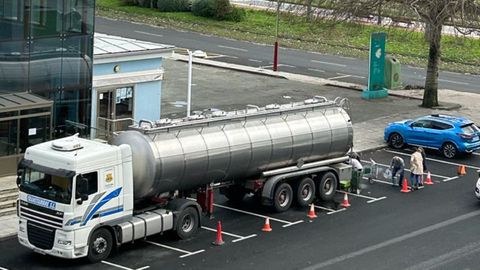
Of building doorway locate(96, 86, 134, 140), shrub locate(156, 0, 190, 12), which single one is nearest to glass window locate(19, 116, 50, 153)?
building doorway locate(96, 86, 134, 140)

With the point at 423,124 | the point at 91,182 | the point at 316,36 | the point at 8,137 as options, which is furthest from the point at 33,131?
the point at 316,36

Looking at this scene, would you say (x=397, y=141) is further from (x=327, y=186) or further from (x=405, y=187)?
(x=327, y=186)

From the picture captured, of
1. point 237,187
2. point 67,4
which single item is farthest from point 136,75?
point 237,187

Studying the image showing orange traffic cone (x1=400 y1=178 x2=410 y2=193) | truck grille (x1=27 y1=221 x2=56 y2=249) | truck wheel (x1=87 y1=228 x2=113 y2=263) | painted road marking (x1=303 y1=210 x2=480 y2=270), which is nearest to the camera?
truck grille (x1=27 y1=221 x2=56 y2=249)

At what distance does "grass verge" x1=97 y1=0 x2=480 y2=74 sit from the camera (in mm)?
60875

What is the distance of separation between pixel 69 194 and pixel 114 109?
11785mm

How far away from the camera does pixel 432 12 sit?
140 feet

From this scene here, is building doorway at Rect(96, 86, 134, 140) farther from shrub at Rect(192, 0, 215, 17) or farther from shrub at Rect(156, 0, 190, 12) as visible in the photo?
shrub at Rect(156, 0, 190, 12)

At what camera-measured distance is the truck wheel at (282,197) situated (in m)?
29.1

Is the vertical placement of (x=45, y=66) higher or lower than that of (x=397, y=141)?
higher

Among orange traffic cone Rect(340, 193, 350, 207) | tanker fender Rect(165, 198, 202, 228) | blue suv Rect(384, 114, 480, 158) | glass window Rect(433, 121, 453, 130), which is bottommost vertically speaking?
orange traffic cone Rect(340, 193, 350, 207)

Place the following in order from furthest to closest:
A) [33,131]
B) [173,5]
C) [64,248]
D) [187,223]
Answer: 1. [173,5]
2. [33,131]
3. [187,223]
4. [64,248]

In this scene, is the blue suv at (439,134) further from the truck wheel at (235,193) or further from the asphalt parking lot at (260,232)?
the truck wheel at (235,193)

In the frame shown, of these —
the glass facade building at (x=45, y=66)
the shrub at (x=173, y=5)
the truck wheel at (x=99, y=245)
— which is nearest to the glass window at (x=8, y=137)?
the glass facade building at (x=45, y=66)
